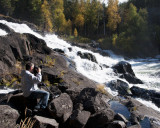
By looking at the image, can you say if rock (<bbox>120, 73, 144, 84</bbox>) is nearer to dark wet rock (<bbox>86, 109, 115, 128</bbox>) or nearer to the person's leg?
dark wet rock (<bbox>86, 109, 115, 128</bbox>)

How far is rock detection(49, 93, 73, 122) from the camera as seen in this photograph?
447 cm

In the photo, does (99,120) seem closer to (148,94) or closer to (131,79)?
(148,94)

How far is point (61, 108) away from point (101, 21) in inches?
2042

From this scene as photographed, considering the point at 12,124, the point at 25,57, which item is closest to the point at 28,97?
the point at 12,124

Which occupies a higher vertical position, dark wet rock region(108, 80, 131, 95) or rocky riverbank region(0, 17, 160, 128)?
rocky riverbank region(0, 17, 160, 128)

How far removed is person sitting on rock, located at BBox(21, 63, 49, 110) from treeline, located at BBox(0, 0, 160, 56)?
1267 inches

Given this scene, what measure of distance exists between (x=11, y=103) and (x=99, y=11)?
1941 inches

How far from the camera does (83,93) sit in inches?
233

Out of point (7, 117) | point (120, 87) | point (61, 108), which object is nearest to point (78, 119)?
point (61, 108)

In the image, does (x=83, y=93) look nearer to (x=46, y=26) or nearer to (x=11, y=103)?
(x=11, y=103)

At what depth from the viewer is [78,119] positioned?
446 centimetres

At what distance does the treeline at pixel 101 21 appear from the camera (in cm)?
3769

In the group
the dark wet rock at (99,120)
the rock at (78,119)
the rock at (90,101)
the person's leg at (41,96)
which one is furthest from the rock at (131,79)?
the person's leg at (41,96)

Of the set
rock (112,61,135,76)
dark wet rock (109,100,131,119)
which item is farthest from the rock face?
dark wet rock (109,100,131,119)
